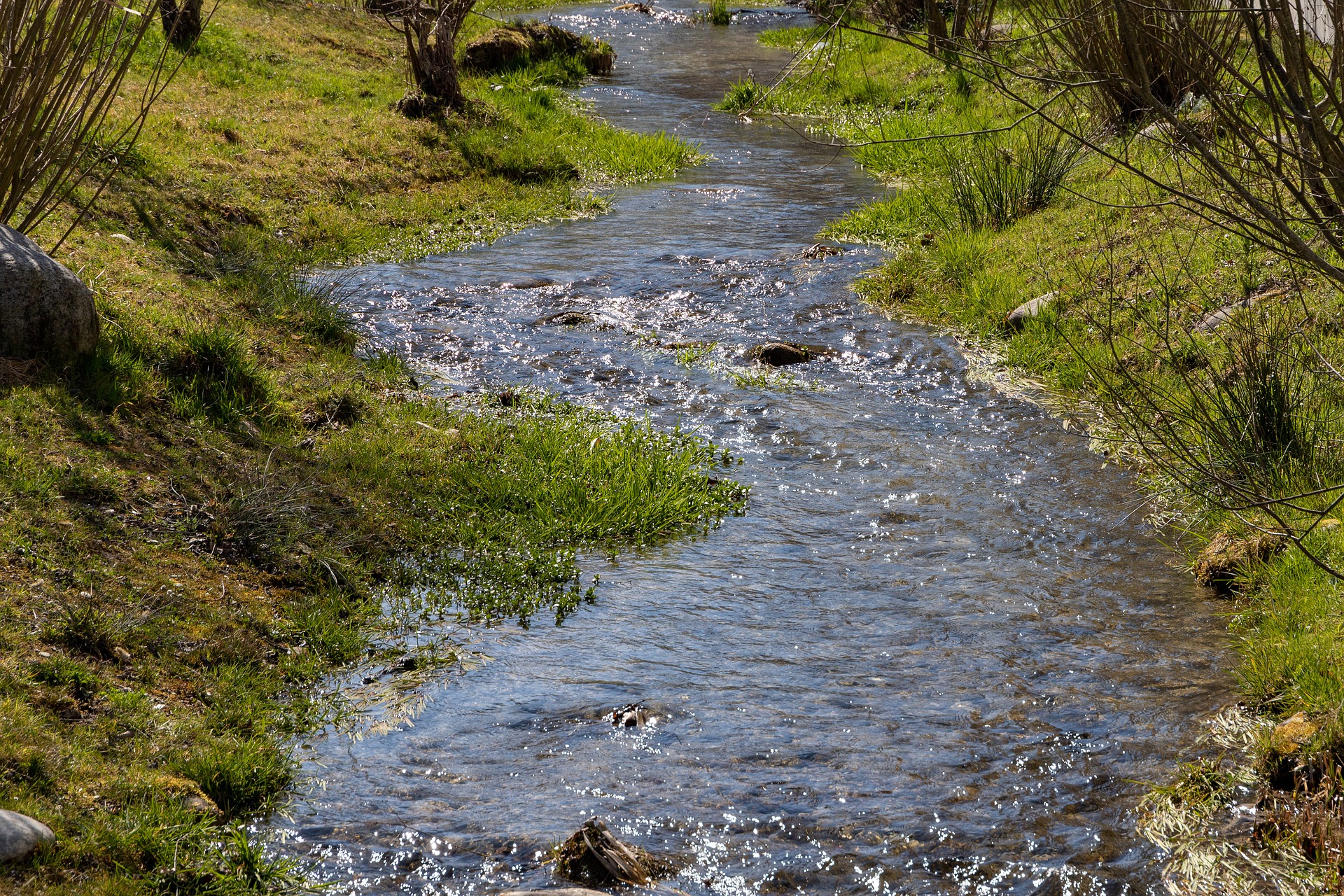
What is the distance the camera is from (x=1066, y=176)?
10.6 m

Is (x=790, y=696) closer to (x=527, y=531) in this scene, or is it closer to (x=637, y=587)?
(x=637, y=587)

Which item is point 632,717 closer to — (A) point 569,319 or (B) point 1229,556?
(B) point 1229,556

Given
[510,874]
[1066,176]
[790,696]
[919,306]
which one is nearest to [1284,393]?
[790,696]

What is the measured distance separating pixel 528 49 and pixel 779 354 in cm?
1293

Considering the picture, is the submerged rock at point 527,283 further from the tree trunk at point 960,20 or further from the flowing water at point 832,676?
the tree trunk at point 960,20

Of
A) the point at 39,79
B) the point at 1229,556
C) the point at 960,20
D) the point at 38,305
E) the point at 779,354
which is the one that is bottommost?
the point at 38,305

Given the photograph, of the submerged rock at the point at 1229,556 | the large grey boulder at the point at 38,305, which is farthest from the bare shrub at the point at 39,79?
the submerged rock at the point at 1229,556

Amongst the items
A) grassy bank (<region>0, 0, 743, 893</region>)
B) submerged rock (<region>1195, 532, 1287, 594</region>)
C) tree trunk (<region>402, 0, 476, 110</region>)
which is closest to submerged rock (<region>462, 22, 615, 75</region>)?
tree trunk (<region>402, 0, 476, 110</region>)

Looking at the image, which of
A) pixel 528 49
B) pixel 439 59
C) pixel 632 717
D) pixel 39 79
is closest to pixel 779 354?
pixel 632 717

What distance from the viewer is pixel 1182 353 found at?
6.97m

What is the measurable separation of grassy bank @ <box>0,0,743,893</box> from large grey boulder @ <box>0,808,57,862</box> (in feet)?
0.15

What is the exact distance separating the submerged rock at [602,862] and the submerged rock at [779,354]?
513 cm

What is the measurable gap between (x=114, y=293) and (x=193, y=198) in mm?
2982

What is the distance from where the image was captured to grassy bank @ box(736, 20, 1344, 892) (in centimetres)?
391
